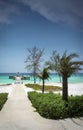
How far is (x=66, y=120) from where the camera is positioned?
1156 centimetres

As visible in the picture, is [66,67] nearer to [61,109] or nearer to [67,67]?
[67,67]

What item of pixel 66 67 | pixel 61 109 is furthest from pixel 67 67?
pixel 61 109

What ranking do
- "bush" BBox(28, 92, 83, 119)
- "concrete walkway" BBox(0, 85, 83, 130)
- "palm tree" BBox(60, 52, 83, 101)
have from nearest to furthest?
"concrete walkway" BBox(0, 85, 83, 130), "bush" BBox(28, 92, 83, 119), "palm tree" BBox(60, 52, 83, 101)

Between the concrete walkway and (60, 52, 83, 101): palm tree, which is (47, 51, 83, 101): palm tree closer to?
(60, 52, 83, 101): palm tree

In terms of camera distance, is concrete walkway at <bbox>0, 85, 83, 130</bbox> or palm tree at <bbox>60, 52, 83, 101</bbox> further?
palm tree at <bbox>60, 52, 83, 101</bbox>

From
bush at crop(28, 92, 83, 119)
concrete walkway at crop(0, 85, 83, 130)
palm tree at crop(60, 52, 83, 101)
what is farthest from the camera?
palm tree at crop(60, 52, 83, 101)

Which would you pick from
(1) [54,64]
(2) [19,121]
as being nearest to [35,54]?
(1) [54,64]

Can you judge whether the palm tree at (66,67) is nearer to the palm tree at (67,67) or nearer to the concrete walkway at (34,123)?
the palm tree at (67,67)

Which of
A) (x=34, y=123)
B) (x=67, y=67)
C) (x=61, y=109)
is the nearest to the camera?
(x=34, y=123)

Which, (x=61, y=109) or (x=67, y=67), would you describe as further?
(x=67, y=67)

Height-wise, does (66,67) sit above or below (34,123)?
above

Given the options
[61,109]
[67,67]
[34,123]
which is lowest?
[34,123]

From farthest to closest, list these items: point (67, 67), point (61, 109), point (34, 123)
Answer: point (67, 67), point (61, 109), point (34, 123)

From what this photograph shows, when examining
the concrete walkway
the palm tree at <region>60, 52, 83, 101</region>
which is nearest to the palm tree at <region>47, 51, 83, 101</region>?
the palm tree at <region>60, 52, 83, 101</region>
